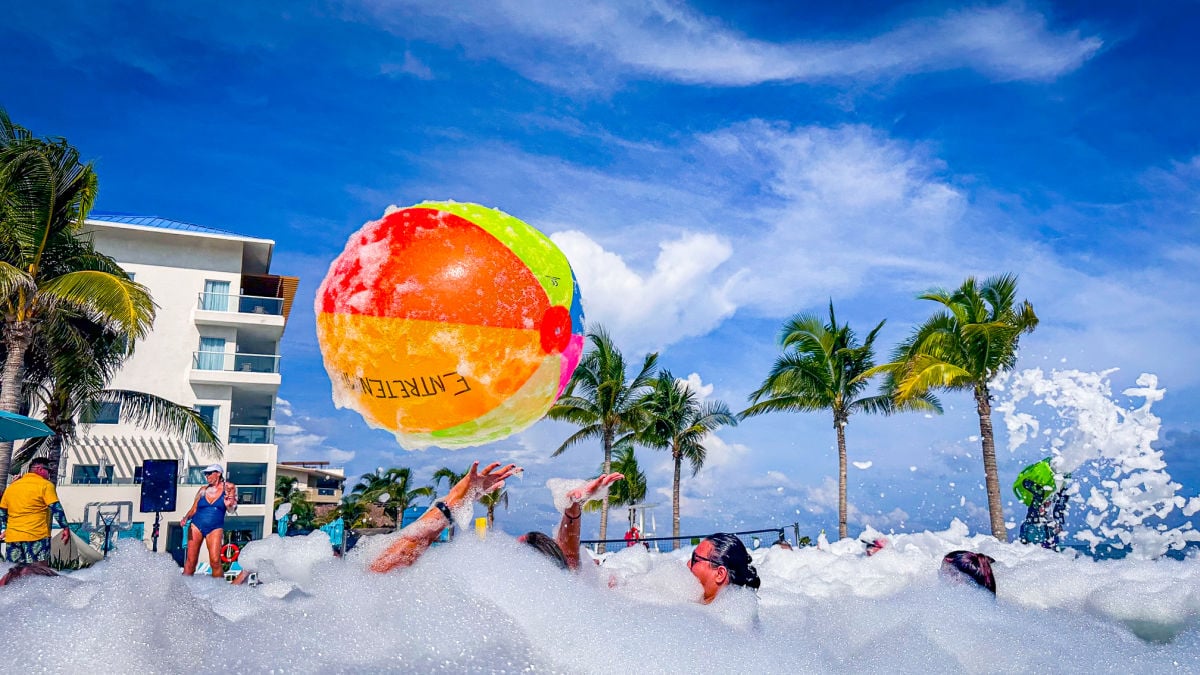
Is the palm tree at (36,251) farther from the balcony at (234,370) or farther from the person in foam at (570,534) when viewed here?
the balcony at (234,370)

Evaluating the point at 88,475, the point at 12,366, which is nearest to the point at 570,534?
the point at 12,366

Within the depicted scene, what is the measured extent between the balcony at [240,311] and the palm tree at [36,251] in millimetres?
18696

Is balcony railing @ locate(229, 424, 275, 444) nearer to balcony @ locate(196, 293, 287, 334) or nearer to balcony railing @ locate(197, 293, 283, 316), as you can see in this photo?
balcony @ locate(196, 293, 287, 334)

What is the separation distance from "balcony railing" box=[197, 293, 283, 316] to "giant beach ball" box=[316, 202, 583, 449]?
31.1m

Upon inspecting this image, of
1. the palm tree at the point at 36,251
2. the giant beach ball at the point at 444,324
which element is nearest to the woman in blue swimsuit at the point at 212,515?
the giant beach ball at the point at 444,324

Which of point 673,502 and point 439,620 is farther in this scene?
point 673,502

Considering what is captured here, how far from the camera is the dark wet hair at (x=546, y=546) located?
13.3 ft

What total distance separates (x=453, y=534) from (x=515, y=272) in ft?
6.04

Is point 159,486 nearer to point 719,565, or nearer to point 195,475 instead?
point 195,475

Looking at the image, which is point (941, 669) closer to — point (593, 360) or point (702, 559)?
point (702, 559)

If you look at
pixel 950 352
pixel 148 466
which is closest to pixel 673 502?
pixel 950 352

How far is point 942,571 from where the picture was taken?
5016 mm

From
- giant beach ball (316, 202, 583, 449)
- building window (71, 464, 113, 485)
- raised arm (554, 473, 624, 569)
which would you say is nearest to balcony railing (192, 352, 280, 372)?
building window (71, 464, 113, 485)

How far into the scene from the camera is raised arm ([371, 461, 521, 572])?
3.79 meters
